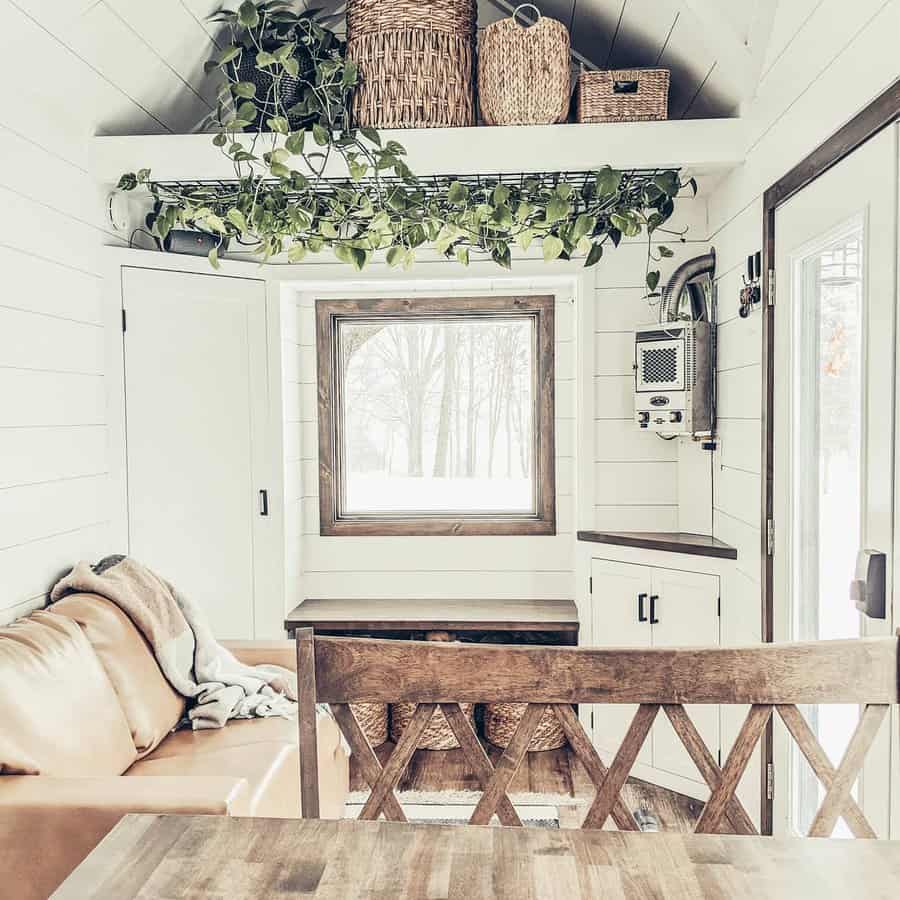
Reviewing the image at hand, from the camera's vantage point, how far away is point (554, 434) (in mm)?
3988

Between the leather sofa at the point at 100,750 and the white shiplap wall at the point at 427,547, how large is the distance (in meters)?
0.97

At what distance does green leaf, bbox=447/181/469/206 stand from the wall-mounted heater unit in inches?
33.7

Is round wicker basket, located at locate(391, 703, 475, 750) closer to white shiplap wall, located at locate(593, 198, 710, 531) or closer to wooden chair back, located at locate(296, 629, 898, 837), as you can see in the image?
white shiplap wall, located at locate(593, 198, 710, 531)

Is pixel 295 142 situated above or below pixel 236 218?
above

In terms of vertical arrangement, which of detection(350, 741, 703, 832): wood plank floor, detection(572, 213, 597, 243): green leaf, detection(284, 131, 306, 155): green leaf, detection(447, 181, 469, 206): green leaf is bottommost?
detection(350, 741, 703, 832): wood plank floor

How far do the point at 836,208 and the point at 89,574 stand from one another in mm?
2319

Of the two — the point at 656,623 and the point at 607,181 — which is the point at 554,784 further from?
the point at 607,181

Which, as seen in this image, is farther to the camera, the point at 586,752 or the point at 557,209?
the point at 557,209

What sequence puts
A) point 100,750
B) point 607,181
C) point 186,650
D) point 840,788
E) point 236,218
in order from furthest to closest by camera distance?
point 236,218 < point 607,181 < point 186,650 < point 100,750 < point 840,788

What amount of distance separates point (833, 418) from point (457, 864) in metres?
1.53

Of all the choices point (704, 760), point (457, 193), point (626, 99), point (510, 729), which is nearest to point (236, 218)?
point (457, 193)

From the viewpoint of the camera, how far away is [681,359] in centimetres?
320

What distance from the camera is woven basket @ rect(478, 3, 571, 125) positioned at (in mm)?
2867

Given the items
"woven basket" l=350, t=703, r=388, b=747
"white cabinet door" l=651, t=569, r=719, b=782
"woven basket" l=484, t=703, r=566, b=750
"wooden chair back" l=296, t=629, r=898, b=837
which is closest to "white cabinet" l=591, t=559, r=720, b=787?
"white cabinet door" l=651, t=569, r=719, b=782
